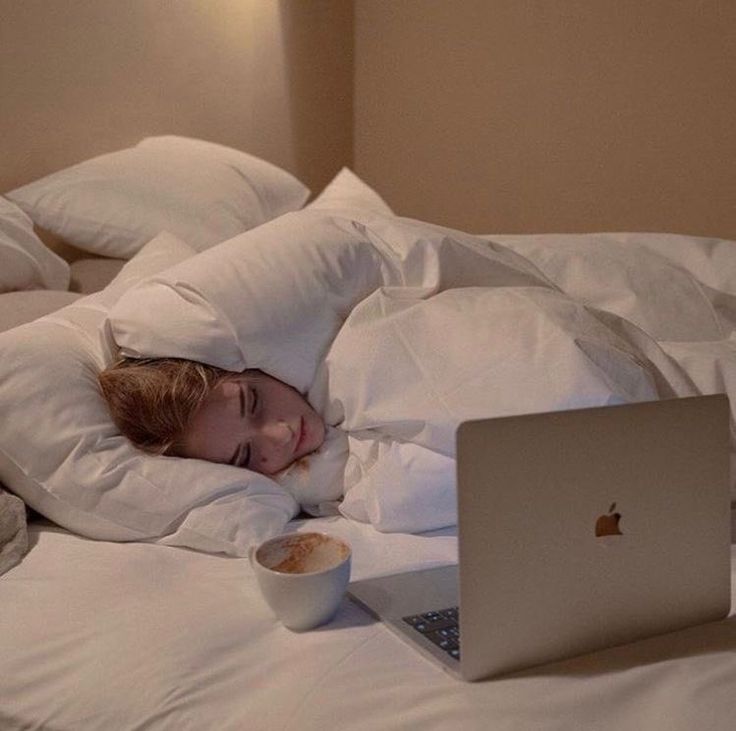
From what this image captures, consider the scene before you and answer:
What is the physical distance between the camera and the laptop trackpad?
1085mm

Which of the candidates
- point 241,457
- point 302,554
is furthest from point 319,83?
point 302,554

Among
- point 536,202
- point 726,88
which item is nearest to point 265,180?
point 536,202

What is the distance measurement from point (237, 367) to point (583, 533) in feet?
1.96

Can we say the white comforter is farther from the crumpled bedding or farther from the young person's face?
the crumpled bedding

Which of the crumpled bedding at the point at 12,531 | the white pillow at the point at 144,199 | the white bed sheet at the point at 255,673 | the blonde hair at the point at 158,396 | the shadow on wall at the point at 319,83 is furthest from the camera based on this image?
the shadow on wall at the point at 319,83

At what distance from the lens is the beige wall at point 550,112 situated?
9.38 ft

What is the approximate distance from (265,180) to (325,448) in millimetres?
1209

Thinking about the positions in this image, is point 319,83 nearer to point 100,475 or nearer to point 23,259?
point 23,259

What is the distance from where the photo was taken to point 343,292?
1468mm

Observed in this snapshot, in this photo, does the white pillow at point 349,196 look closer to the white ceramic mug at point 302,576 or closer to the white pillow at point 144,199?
the white pillow at point 144,199

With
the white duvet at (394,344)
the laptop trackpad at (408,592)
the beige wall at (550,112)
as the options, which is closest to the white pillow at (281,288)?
the white duvet at (394,344)

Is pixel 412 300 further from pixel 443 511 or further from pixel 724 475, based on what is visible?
pixel 724 475

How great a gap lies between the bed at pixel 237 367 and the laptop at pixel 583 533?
0.09 feet

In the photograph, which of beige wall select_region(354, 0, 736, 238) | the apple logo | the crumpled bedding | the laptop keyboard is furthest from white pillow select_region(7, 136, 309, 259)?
the apple logo
